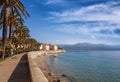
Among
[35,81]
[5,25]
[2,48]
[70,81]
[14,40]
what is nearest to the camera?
[35,81]

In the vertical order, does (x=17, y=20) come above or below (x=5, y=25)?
above

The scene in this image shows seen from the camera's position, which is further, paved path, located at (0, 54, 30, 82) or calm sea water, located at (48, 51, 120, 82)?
calm sea water, located at (48, 51, 120, 82)

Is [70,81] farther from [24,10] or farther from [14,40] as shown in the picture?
[14,40]

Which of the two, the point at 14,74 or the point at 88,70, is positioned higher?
the point at 14,74

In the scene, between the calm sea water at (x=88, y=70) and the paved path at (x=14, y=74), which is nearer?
the paved path at (x=14, y=74)

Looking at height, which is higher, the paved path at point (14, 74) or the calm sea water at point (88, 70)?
the paved path at point (14, 74)

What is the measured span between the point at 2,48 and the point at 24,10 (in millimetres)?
6604

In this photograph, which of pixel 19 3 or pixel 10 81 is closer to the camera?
pixel 10 81

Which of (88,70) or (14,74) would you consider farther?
(88,70)

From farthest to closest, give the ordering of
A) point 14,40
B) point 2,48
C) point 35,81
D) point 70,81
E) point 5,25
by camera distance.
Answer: point 14,40 < point 2,48 < point 5,25 < point 70,81 < point 35,81

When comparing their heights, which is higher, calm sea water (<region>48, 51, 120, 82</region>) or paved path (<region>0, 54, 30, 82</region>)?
paved path (<region>0, 54, 30, 82</region>)

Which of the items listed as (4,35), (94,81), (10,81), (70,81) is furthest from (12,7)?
(10,81)

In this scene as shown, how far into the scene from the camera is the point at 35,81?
30.1 ft

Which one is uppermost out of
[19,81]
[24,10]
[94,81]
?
[24,10]
